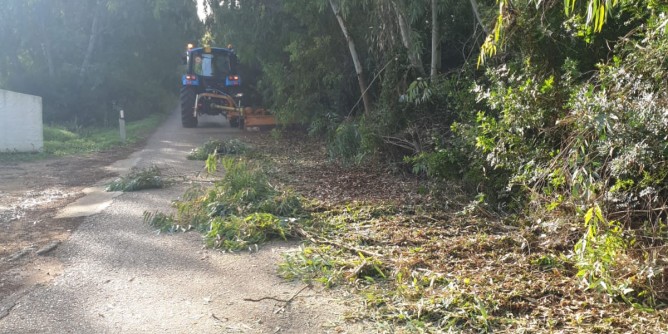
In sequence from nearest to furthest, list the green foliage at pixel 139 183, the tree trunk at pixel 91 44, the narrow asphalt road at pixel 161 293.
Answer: the narrow asphalt road at pixel 161 293
the green foliage at pixel 139 183
the tree trunk at pixel 91 44

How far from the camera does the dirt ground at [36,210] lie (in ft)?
21.6

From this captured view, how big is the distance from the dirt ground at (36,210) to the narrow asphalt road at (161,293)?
26 cm

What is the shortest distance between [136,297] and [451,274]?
2.80 m

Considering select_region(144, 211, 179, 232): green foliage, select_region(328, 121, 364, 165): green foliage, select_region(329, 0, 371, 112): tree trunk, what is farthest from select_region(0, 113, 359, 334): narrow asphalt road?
select_region(329, 0, 371, 112): tree trunk

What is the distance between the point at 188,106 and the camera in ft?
88.6

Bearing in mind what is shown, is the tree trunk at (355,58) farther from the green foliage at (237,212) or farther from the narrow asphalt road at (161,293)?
the narrow asphalt road at (161,293)

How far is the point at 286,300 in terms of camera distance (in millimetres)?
5570

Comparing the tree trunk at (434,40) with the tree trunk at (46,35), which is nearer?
the tree trunk at (434,40)

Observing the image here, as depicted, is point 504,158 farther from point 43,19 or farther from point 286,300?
point 43,19

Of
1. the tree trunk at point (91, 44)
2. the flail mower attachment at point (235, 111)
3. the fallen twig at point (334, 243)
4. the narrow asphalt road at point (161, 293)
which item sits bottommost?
the narrow asphalt road at point (161, 293)

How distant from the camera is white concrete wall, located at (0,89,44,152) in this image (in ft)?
54.7

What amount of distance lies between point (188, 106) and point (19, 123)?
405 inches

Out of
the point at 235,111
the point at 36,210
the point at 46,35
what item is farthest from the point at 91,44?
the point at 36,210

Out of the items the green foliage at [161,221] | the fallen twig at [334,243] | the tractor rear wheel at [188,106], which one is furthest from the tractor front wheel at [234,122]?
the fallen twig at [334,243]
